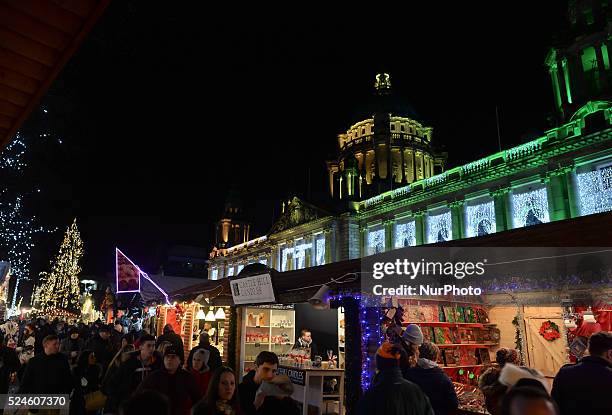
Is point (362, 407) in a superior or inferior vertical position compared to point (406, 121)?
inferior

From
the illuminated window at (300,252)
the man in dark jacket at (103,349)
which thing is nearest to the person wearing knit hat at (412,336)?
the man in dark jacket at (103,349)

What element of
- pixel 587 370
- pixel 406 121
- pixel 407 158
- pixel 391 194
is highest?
pixel 406 121

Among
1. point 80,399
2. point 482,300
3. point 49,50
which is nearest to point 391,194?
point 482,300

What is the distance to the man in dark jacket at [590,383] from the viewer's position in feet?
13.6

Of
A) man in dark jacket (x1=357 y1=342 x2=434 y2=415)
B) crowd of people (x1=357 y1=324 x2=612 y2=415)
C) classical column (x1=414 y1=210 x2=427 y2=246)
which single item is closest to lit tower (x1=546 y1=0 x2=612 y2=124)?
classical column (x1=414 y1=210 x2=427 y2=246)

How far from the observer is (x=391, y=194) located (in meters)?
37.4

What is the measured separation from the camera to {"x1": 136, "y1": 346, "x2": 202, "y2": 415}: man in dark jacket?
170 inches

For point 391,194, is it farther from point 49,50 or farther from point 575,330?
point 49,50

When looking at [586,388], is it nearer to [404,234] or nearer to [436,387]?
[436,387]

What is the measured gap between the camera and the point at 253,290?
10234 mm

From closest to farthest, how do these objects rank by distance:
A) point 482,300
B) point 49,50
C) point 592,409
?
point 49,50, point 592,409, point 482,300

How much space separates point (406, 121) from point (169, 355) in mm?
53123

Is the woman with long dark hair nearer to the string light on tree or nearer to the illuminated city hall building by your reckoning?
the string light on tree

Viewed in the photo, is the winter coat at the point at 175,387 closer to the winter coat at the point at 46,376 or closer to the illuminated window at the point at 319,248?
the winter coat at the point at 46,376
